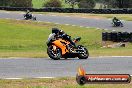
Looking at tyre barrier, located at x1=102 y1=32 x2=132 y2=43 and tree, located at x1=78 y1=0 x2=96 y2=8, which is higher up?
tyre barrier, located at x1=102 y1=32 x2=132 y2=43

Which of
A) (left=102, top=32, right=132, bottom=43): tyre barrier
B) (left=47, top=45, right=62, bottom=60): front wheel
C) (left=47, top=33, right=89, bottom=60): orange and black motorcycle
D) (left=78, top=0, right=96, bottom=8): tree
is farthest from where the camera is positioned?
(left=78, top=0, right=96, bottom=8): tree

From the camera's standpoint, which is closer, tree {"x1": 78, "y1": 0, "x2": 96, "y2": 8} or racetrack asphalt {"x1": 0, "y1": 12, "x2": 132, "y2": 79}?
racetrack asphalt {"x1": 0, "y1": 12, "x2": 132, "y2": 79}

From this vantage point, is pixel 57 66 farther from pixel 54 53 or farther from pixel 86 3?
pixel 86 3

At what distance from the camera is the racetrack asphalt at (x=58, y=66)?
1222 centimetres

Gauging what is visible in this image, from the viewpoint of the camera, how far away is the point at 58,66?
45.6ft

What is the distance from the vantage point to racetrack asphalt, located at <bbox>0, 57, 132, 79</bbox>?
12.2 m

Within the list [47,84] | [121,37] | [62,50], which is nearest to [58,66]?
[62,50]

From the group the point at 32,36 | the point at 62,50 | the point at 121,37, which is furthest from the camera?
the point at 32,36

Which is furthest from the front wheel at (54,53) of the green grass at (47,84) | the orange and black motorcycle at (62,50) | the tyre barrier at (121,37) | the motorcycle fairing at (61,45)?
the tyre barrier at (121,37)

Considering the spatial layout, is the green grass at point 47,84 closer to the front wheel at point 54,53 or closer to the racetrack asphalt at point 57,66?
the racetrack asphalt at point 57,66

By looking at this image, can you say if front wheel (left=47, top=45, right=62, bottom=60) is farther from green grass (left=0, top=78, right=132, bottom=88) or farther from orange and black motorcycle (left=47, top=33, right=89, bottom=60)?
green grass (left=0, top=78, right=132, bottom=88)

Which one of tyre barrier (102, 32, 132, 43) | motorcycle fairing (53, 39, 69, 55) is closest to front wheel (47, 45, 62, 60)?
motorcycle fairing (53, 39, 69, 55)

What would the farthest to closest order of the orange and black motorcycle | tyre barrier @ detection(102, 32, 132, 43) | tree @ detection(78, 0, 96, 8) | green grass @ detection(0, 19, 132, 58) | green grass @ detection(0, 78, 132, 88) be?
tree @ detection(78, 0, 96, 8)
tyre barrier @ detection(102, 32, 132, 43)
green grass @ detection(0, 19, 132, 58)
the orange and black motorcycle
green grass @ detection(0, 78, 132, 88)

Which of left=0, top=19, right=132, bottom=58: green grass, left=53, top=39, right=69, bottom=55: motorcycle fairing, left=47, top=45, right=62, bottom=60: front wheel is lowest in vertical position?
left=0, top=19, right=132, bottom=58: green grass
